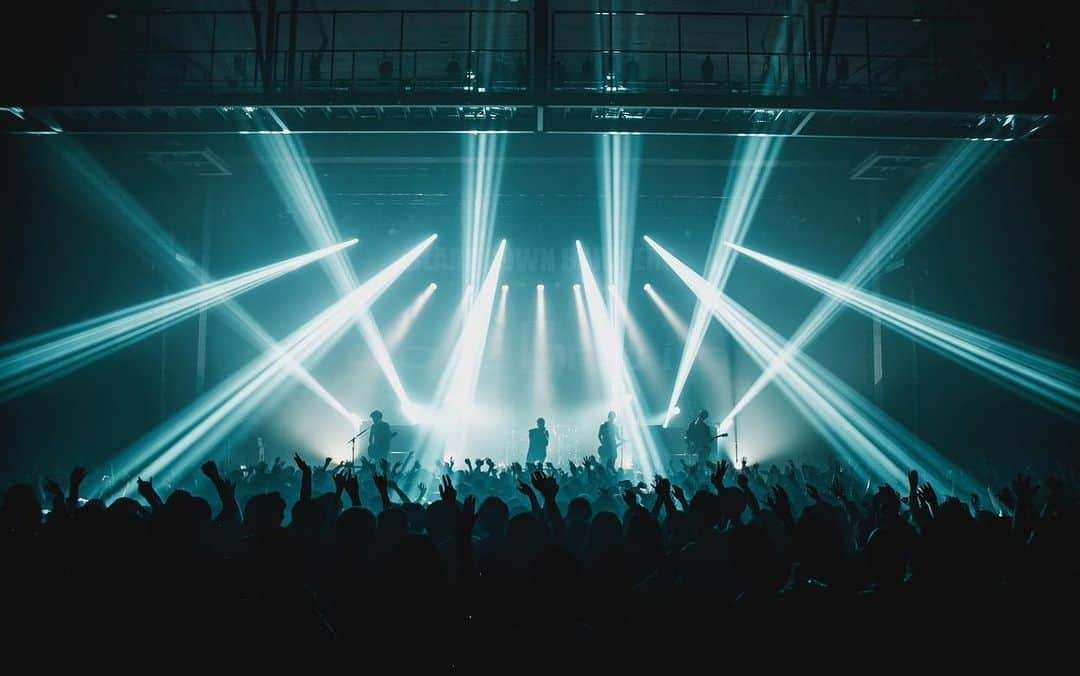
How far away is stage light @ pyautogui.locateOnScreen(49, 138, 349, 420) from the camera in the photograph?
34.3 ft

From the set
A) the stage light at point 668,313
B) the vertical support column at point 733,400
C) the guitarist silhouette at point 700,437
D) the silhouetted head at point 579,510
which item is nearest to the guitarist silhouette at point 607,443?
the guitarist silhouette at point 700,437

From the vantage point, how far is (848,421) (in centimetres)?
1196

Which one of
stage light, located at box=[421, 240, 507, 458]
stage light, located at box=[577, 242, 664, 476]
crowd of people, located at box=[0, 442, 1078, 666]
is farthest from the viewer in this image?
stage light, located at box=[421, 240, 507, 458]

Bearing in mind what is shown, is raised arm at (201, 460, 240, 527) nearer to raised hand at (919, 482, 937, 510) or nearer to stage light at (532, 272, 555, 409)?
raised hand at (919, 482, 937, 510)

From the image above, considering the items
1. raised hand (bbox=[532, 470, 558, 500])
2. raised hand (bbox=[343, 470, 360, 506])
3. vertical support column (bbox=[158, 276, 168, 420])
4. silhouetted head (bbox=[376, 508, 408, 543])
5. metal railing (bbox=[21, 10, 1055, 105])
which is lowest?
silhouetted head (bbox=[376, 508, 408, 543])

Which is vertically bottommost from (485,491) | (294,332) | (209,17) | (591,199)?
(485,491)

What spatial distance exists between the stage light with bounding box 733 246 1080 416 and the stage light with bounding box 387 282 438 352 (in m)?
8.78

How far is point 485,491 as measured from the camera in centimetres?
720

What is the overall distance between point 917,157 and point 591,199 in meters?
5.51

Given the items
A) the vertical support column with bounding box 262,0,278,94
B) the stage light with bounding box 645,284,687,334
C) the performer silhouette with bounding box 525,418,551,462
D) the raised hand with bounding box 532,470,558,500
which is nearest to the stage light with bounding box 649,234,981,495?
the stage light with bounding box 645,284,687,334

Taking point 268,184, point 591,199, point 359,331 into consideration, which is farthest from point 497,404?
point 268,184

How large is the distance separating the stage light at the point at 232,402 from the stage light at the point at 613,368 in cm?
385

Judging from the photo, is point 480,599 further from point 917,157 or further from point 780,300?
point 780,300

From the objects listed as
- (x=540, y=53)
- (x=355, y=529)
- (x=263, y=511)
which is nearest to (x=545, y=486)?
(x=355, y=529)
